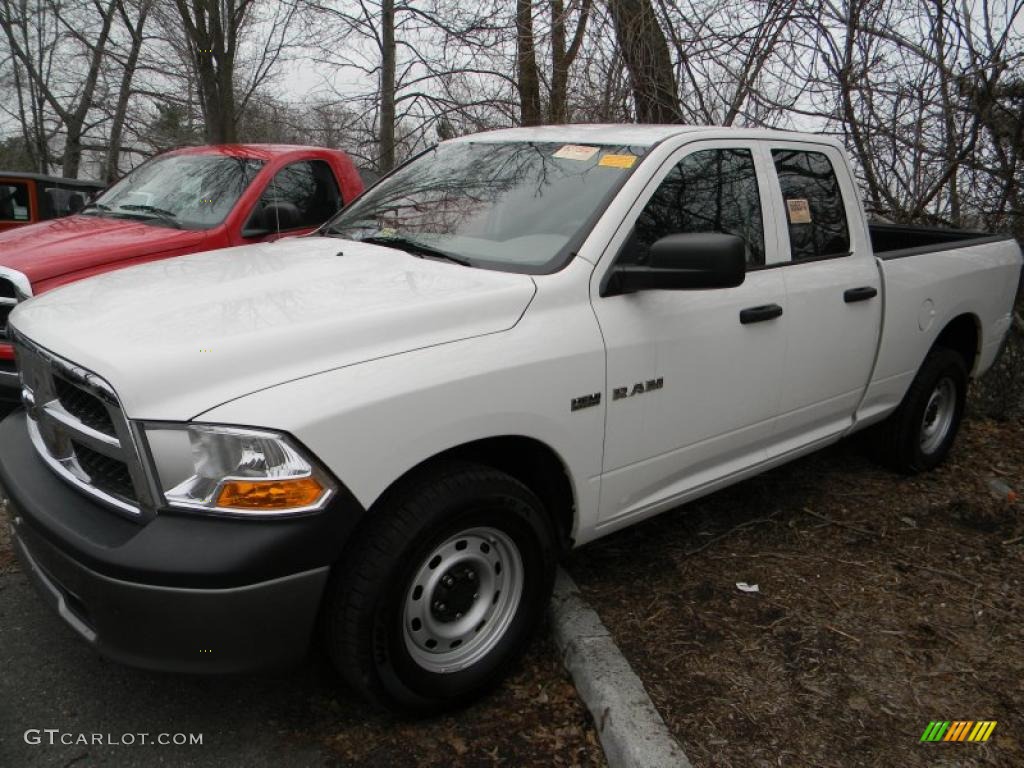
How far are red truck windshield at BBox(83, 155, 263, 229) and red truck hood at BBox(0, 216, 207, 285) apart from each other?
0.18 meters

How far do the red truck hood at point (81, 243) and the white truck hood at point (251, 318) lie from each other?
184cm

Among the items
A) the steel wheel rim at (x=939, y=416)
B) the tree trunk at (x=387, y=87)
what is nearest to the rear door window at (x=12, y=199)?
the tree trunk at (x=387, y=87)

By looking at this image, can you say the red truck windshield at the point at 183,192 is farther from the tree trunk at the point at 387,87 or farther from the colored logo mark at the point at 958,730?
the tree trunk at the point at 387,87

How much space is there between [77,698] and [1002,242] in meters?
5.25

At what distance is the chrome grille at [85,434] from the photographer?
2.19 metres

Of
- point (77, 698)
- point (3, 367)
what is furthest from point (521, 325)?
point (3, 367)

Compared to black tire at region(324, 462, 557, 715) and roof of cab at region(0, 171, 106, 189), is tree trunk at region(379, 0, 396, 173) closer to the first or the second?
roof of cab at region(0, 171, 106, 189)

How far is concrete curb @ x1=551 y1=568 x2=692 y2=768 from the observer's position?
2.43 metres

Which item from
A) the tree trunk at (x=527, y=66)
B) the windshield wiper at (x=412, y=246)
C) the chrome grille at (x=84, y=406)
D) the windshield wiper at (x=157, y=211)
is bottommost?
the chrome grille at (x=84, y=406)

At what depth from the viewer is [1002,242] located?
5.03 metres

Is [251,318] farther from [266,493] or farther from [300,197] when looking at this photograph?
[300,197]

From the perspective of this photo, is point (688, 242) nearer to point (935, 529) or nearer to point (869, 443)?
point (935, 529)

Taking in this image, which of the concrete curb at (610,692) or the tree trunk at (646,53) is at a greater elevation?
the tree trunk at (646,53)

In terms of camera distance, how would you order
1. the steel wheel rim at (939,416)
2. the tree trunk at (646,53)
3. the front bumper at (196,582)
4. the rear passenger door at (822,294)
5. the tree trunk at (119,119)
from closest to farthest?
the front bumper at (196,582), the rear passenger door at (822,294), the steel wheel rim at (939,416), the tree trunk at (646,53), the tree trunk at (119,119)
